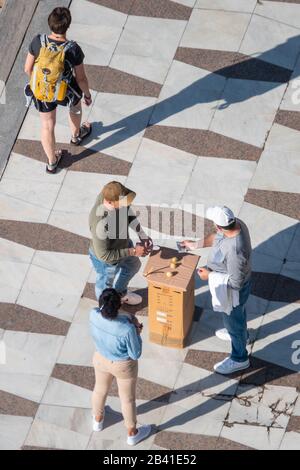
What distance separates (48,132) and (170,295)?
7.88 feet

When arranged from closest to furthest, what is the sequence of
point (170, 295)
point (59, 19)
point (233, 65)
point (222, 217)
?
1. point (222, 217)
2. point (170, 295)
3. point (59, 19)
4. point (233, 65)

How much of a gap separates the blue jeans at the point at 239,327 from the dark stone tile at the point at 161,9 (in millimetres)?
4123

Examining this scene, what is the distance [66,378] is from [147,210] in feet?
6.53

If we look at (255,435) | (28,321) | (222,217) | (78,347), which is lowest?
(28,321)

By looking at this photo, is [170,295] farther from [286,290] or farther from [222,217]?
[286,290]

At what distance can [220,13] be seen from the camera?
47.0 feet

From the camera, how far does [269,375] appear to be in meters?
11.9

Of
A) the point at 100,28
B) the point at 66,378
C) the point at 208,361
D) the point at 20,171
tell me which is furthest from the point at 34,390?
the point at 100,28

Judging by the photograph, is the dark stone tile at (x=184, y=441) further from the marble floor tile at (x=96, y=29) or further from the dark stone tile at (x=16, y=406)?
the marble floor tile at (x=96, y=29)

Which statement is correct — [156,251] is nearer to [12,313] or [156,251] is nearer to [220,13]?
[12,313]

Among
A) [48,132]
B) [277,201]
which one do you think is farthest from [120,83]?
[277,201]

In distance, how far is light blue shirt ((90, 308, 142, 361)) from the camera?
10.5 meters

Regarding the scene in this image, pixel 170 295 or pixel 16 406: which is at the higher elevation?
pixel 170 295

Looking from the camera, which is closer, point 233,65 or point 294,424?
point 294,424
